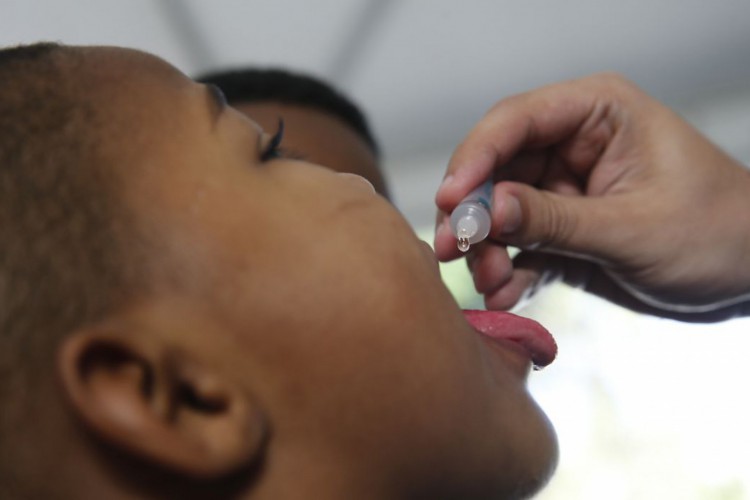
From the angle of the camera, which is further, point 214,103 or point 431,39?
point 431,39

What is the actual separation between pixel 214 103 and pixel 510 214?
33 centimetres

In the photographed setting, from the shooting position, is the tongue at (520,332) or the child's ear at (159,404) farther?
the tongue at (520,332)

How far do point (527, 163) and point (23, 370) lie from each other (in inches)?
25.6

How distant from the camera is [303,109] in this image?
1.20 metres

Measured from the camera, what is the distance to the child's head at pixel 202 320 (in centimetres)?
42

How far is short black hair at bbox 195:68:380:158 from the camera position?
3.92 ft

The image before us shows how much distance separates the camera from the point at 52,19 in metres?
1.12

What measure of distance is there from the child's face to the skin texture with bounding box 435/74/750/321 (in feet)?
0.79

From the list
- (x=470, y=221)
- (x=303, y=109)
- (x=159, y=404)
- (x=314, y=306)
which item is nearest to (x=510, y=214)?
(x=470, y=221)

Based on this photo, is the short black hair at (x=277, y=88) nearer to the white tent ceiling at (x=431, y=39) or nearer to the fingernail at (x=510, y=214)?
the white tent ceiling at (x=431, y=39)

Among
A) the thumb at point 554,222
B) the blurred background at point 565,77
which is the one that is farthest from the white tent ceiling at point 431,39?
the thumb at point 554,222

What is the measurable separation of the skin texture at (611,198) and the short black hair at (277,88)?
48cm

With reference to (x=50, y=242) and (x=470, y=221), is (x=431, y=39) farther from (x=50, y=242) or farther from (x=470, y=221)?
(x=50, y=242)

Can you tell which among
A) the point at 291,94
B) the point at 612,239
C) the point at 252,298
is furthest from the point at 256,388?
the point at 291,94
